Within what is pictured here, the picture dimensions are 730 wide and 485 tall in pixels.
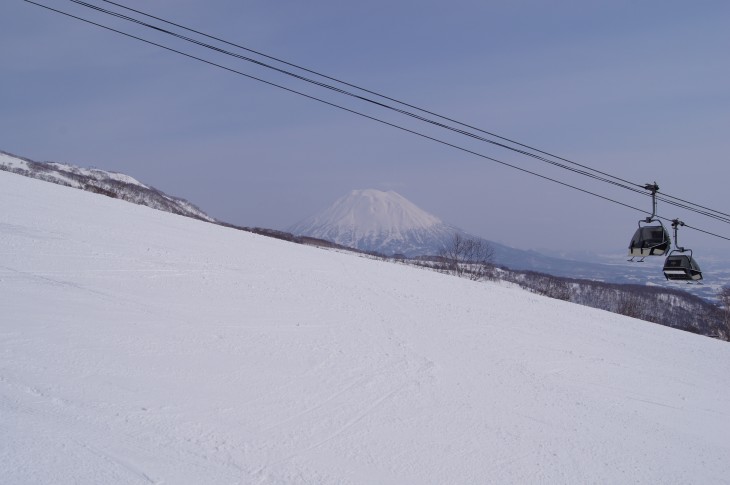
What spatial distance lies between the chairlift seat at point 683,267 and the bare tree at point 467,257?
58935 mm

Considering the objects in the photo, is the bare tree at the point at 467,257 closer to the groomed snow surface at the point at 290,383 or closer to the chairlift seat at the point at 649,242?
the groomed snow surface at the point at 290,383

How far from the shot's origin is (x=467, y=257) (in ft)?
268

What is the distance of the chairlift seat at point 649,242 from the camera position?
37.7 feet

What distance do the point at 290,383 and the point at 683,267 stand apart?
31.2ft

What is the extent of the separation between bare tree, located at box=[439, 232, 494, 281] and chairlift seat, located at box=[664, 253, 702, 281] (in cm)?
5894

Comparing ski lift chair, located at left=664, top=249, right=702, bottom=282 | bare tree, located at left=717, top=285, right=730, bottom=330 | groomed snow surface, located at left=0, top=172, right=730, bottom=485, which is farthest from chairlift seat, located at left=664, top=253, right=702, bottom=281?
bare tree, located at left=717, top=285, right=730, bottom=330

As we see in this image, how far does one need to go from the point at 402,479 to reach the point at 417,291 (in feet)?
53.9

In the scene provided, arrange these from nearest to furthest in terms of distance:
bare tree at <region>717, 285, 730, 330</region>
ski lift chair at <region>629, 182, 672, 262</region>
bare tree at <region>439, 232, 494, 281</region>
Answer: ski lift chair at <region>629, 182, 672, 262</region>, bare tree at <region>717, 285, 730, 330</region>, bare tree at <region>439, 232, 494, 281</region>

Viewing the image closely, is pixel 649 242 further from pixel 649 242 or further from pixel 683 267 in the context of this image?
pixel 683 267

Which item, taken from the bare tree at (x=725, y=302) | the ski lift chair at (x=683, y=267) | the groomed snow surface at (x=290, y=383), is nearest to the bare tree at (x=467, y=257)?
the bare tree at (x=725, y=302)


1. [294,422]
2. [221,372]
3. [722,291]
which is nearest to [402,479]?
[294,422]

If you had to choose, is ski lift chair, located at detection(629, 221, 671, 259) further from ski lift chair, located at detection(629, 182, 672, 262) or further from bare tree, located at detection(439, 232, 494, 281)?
bare tree, located at detection(439, 232, 494, 281)

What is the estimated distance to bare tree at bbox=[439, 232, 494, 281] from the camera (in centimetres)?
7413

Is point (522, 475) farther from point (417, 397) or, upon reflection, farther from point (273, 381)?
point (273, 381)
